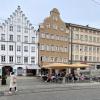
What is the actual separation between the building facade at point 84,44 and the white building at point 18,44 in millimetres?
14060

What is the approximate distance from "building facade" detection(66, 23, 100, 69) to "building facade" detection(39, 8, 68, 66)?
2.48m

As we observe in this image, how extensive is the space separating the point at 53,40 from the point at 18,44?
465 inches

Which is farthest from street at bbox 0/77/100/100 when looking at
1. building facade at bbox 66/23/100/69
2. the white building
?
building facade at bbox 66/23/100/69

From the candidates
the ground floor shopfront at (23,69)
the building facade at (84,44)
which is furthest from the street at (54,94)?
the building facade at (84,44)

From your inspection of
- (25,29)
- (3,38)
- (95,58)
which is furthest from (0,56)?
(95,58)

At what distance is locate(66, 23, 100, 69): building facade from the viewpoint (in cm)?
9900

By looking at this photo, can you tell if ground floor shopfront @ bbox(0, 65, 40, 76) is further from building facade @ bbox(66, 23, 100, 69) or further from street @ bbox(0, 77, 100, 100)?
street @ bbox(0, 77, 100, 100)

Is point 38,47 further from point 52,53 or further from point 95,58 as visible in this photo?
point 95,58

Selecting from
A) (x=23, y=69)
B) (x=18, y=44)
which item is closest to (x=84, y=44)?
(x=18, y=44)

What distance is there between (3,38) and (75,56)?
2555 centimetres

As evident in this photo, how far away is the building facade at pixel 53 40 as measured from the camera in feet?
297

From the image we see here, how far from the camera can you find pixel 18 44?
85.9 m

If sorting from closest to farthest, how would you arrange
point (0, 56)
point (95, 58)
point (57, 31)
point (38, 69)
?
point (0, 56) → point (38, 69) → point (57, 31) → point (95, 58)

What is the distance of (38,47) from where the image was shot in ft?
295
